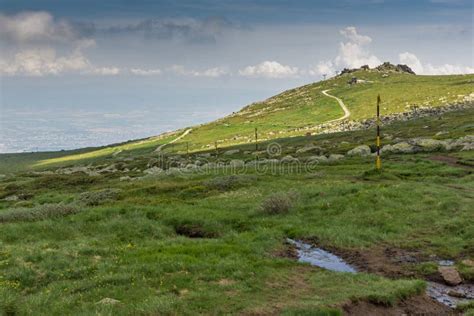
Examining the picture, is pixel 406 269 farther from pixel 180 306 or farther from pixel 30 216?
pixel 30 216

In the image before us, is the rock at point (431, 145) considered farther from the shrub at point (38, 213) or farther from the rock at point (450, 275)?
the shrub at point (38, 213)

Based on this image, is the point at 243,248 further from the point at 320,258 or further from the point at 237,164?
the point at 237,164

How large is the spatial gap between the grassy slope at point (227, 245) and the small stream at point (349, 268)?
0.88 metres

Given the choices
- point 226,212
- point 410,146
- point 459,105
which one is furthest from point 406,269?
point 459,105

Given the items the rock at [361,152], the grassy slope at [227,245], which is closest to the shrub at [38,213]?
the grassy slope at [227,245]

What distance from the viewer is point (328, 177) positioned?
51.1 m

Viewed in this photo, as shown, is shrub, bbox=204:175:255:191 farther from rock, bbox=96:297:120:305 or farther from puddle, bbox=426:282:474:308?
rock, bbox=96:297:120:305

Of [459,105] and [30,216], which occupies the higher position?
[459,105]

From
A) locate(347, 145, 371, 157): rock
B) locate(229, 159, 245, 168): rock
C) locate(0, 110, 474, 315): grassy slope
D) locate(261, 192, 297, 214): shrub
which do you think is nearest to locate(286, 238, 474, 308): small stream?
locate(0, 110, 474, 315): grassy slope

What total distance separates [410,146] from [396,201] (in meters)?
41.8

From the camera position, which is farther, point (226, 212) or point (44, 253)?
point (226, 212)

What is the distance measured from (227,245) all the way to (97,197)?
2575 cm

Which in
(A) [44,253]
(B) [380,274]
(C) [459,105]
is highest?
(C) [459,105]

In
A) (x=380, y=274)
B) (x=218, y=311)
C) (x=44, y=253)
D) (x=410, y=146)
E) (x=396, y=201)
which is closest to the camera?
(x=218, y=311)
